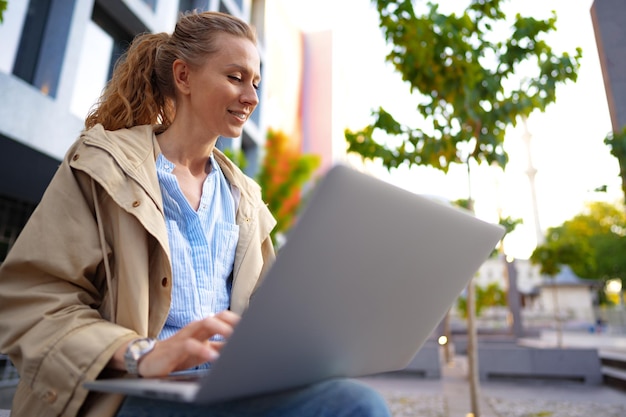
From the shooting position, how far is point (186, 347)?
2.54 feet

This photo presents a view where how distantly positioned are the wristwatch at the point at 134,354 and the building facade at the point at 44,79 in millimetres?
3382

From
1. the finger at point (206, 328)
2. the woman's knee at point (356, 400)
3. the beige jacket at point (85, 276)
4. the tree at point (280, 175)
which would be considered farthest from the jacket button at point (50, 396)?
the tree at point (280, 175)

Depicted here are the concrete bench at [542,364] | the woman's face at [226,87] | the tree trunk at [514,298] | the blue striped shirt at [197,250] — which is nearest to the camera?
the blue striped shirt at [197,250]

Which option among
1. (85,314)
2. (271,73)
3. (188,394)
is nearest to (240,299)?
(85,314)

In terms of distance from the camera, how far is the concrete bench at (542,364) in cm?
721

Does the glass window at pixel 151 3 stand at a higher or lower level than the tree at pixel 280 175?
higher

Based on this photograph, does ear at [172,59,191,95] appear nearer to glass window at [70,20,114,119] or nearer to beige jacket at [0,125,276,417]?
beige jacket at [0,125,276,417]

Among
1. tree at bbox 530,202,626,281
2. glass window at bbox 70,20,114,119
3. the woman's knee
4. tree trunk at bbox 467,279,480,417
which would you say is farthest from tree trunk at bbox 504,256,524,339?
the woman's knee

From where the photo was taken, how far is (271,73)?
20703mm

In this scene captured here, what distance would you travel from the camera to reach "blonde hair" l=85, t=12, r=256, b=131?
1.38 metres

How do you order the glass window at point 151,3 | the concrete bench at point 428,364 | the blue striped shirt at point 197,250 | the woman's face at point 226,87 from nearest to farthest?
the blue striped shirt at point 197,250 → the woman's face at point 226,87 → the concrete bench at point 428,364 → the glass window at point 151,3

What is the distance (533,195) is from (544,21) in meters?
45.7

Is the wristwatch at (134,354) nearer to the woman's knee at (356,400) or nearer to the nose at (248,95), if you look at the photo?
the woman's knee at (356,400)

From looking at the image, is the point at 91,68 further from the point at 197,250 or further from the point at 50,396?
the point at 50,396
